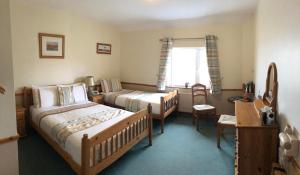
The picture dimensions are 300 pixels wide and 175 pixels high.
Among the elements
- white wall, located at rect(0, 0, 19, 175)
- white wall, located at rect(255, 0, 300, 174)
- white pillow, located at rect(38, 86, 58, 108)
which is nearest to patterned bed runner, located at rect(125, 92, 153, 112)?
white pillow, located at rect(38, 86, 58, 108)

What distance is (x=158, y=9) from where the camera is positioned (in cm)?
378

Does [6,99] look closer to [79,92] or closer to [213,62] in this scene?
[79,92]

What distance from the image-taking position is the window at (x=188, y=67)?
475cm

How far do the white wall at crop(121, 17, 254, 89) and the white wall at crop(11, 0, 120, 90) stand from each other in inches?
25.0

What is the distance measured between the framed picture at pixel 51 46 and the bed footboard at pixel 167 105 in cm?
225

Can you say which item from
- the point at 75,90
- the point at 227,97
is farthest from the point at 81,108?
the point at 227,97

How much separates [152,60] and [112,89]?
4.14 feet

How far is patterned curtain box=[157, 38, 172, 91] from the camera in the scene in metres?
4.86

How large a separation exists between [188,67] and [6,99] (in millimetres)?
3880

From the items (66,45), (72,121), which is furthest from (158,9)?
(72,121)

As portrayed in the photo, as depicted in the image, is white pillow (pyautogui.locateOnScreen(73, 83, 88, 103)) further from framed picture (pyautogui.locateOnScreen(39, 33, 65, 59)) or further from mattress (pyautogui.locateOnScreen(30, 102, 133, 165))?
framed picture (pyautogui.locateOnScreen(39, 33, 65, 59))

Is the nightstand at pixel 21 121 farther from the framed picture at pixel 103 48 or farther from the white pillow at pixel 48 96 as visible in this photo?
the framed picture at pixel 103 48

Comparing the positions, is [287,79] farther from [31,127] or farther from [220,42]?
[31,127]

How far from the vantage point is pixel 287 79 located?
5.00ft
